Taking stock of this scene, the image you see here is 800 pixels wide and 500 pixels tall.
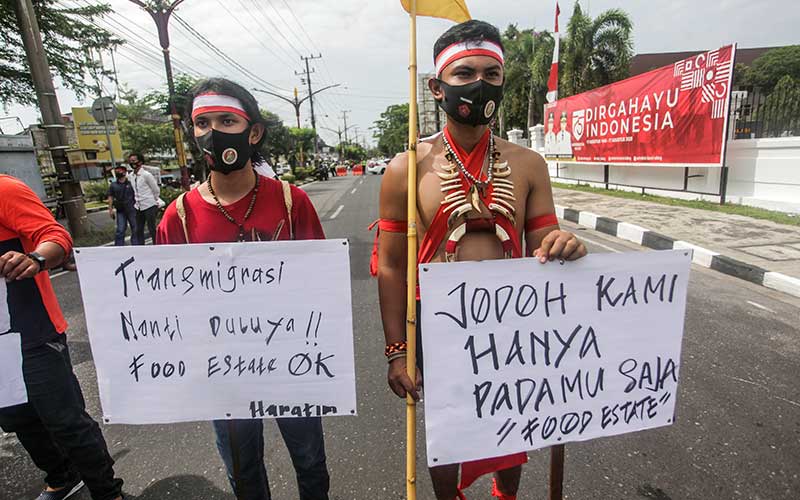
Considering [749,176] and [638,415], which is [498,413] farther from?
[749,176]

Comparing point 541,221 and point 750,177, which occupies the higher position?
point 541,221

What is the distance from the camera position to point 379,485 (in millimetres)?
2119

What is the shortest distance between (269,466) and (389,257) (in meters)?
1.46

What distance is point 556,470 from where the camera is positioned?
1403mm

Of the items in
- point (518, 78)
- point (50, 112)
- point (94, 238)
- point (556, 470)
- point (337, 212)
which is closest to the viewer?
point (556, 470)

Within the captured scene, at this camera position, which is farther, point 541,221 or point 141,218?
point 141,218

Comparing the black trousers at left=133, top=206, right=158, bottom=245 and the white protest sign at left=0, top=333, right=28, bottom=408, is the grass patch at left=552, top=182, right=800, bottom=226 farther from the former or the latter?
the black trousers at left=133, top=206, right=158, bottom=245

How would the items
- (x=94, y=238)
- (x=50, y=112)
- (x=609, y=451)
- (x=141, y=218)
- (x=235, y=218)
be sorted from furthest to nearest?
(x=94, y=238) → (x=50, y=112) → (x=141, y=218) → (x=609, y=451) → (x=235, y=218)

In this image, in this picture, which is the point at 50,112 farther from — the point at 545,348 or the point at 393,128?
the point at 393,128

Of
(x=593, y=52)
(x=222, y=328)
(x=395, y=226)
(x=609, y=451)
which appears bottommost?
(x=609, y=451)

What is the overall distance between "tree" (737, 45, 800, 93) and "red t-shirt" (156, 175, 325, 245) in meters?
44.8

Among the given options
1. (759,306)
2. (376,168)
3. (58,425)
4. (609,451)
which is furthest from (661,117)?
(376,168)

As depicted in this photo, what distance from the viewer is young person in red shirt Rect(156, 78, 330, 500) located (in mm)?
1579

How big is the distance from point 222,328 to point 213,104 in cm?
77
